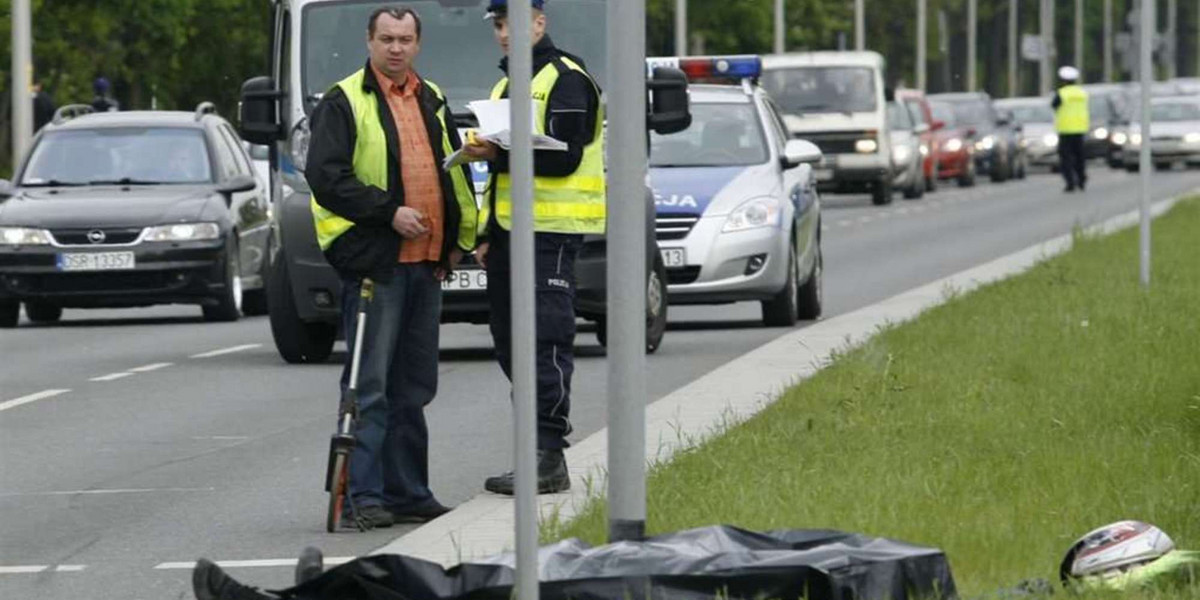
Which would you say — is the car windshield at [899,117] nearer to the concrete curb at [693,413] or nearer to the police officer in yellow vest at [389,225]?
the concrete curb at [693,413]

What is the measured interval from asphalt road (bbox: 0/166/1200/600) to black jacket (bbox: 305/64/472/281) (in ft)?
2.96

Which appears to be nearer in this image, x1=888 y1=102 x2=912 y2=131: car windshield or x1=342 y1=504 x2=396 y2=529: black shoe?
x1=342 y1=504 x2=396 y2=529: black shoe

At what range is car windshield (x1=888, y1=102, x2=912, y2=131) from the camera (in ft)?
167

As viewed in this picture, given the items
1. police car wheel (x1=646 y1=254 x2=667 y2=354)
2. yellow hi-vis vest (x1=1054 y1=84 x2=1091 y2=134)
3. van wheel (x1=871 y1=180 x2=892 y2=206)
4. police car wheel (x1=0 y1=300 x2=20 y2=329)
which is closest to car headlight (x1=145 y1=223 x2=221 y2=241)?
police car wheel (x1=0 y1=300 x2=20 y2=329)

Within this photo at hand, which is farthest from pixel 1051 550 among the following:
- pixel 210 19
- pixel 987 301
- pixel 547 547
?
pixel 210 19

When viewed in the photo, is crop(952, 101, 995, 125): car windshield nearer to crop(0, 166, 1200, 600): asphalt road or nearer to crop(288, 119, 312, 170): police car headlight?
crop(0, 166, 1200, 600): asphalt road

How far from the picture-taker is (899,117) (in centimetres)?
5100

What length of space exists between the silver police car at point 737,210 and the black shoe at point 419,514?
9.51m

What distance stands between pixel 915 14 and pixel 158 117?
70.0m

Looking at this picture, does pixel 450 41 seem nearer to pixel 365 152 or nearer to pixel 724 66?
pixel 724 66

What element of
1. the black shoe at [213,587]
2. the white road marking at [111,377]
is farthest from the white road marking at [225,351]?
the black shoe at [213,587]

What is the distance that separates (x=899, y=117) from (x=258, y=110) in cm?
3449

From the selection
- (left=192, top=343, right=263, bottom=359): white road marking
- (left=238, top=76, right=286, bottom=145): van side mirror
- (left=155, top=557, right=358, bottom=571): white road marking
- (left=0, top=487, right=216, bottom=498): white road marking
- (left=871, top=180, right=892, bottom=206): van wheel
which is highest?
(left=238, top=76, right=286, bottom=145): van side mirror

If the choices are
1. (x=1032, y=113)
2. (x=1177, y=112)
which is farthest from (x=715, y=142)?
(x=1032, y=113)
